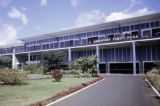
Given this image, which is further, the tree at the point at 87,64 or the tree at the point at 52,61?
the tree at the point at 52,61

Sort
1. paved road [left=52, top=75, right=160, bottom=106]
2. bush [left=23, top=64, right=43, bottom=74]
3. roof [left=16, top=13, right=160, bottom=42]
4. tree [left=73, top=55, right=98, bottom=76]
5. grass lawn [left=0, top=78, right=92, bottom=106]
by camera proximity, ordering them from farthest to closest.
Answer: bush [left=23, top=64, right=43, bottom=74] → roof [left=16, top=13, right=160, bottom=42] → tree [left=73, top=55, right=98, bottom=76] → grass lawn [left=0, top=78, right=92, bottom=106] → paved road [left=52, top=75, right=160, bottom=106]

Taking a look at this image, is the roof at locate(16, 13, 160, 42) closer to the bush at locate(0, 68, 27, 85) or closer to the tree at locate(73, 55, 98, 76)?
the tree at locate(73, 55, 98, 76)

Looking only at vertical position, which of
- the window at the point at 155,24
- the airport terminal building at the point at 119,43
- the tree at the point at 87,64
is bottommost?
the tree at the point at 87,64

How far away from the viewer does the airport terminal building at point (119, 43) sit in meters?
43.1

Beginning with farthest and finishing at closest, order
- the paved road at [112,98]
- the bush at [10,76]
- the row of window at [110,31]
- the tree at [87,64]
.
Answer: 1. the row of window at [110,31]
2. the tree at [87,64]
3. the bush at [10,76]
4. the paved road at [112,98]

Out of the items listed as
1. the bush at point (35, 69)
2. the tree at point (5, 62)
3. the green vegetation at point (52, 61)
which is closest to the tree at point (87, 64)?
the green vegetation at point (52, 61)

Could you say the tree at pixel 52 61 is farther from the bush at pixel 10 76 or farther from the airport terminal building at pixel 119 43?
the bush at pixel 10 76

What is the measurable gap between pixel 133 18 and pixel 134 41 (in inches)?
226

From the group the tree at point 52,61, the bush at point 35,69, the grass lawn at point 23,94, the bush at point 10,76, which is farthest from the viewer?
the bush at point 35,69

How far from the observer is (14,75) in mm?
21672

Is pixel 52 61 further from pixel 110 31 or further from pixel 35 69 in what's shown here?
pixel 110 31

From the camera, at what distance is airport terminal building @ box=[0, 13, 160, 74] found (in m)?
43.1

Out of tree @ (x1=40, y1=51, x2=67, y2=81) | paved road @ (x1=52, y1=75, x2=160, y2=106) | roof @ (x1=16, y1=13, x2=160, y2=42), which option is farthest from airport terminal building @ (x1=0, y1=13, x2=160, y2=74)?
paved road @ (x1=52, y1=75, x2=160, y2=106)

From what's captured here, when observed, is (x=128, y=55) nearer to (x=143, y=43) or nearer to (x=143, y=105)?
(x=143, y=43)
